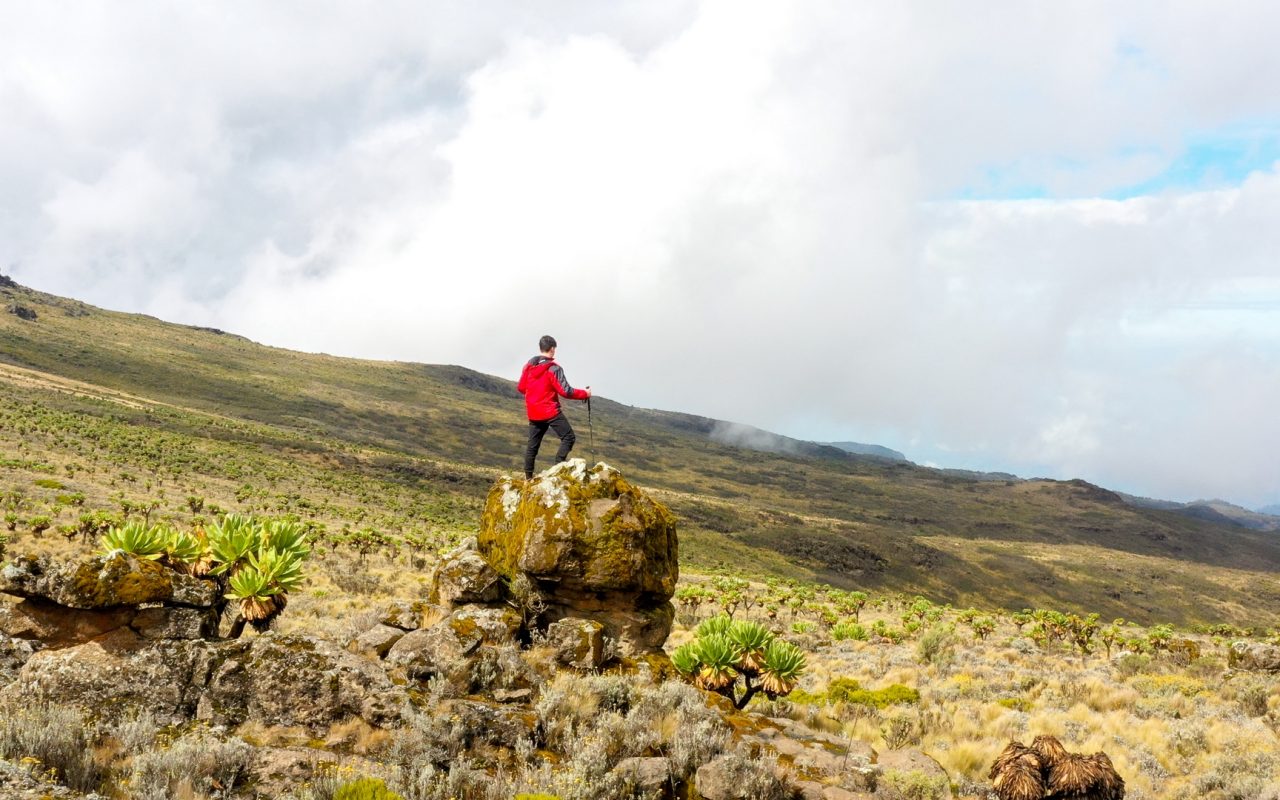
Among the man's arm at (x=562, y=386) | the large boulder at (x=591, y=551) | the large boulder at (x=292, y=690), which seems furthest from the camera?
the man's arm at (x=562, y=386)

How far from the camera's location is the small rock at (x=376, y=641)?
362 inches

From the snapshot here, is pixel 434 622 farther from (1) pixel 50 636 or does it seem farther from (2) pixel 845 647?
(2) pixel 845 647

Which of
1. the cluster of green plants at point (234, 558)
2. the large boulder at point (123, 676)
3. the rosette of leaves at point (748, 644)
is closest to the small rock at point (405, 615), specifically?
the cluster of green plants at point (234, 558)

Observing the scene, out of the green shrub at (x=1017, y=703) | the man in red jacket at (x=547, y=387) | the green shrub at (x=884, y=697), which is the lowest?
the green shrub at (x=884, y=697)

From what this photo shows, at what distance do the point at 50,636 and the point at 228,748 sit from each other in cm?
333

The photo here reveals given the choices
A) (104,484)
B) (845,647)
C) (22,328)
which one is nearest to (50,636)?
(845,647)

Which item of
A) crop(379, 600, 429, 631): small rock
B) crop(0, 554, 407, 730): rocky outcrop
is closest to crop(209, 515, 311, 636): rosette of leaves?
crop(0, 554, 407, 730): rocky outcrop

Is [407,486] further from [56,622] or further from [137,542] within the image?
[56,622]

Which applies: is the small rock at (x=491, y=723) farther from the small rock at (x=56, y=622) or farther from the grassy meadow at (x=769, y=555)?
the small rock at (x=56, y=622)

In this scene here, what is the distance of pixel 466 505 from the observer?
74.3m

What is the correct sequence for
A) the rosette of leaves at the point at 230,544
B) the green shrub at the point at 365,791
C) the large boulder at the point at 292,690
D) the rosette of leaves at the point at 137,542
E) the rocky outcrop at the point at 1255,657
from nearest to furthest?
the green shrub at the point at 365,791 → the large boulder at the point at 292,690 → the rosette of leaves at the point at 137,542 → the rosette of leaves at the point at 230,544 → the rocky outcrop at the point at 1255,657

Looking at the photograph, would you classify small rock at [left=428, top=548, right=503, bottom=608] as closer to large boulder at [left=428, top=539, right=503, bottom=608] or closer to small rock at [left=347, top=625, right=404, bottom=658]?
large boulder at [left=428, top=539, right=503, bottom=608]

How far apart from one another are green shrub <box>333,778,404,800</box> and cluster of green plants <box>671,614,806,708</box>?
5.95m

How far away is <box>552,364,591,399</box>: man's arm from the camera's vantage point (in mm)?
12500
